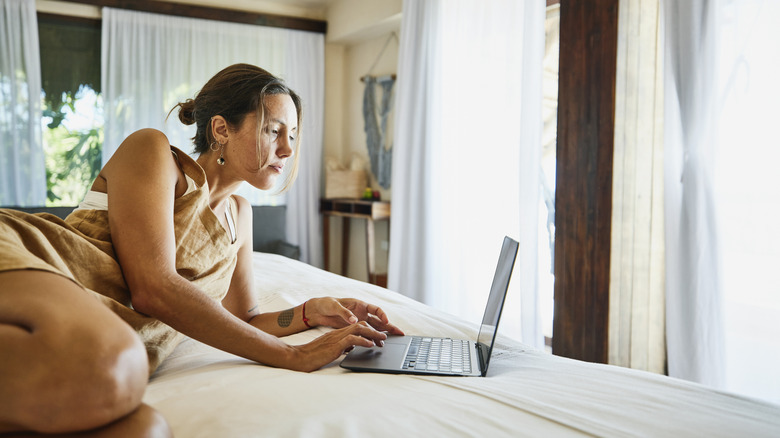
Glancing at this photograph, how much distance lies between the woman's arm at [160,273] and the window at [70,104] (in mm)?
4115

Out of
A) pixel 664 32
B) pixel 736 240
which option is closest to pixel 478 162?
pixel 664 32

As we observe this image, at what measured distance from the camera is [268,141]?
151 centimetres

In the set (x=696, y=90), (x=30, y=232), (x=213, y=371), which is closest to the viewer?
(x=30, y=232)

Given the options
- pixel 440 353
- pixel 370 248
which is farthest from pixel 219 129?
pixel 370 248

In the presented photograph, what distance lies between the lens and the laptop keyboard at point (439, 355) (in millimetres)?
1165

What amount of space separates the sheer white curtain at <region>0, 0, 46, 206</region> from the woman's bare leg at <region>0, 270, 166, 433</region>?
4.53m

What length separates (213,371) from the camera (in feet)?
3.66

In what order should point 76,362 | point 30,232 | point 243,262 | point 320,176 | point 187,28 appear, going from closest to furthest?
point 76,362 → point 30,232 → point 243,262 → point 187,28 → point 320,176

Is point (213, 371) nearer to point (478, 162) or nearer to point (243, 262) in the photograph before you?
point (243, 262)

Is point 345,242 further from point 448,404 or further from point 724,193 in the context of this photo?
point 448,404

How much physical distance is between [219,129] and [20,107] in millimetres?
3880

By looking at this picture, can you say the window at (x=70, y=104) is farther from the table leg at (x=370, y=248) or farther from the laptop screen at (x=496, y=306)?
the laptop screen at (x=496, y=306)

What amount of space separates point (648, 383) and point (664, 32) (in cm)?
169

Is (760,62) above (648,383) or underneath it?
above
